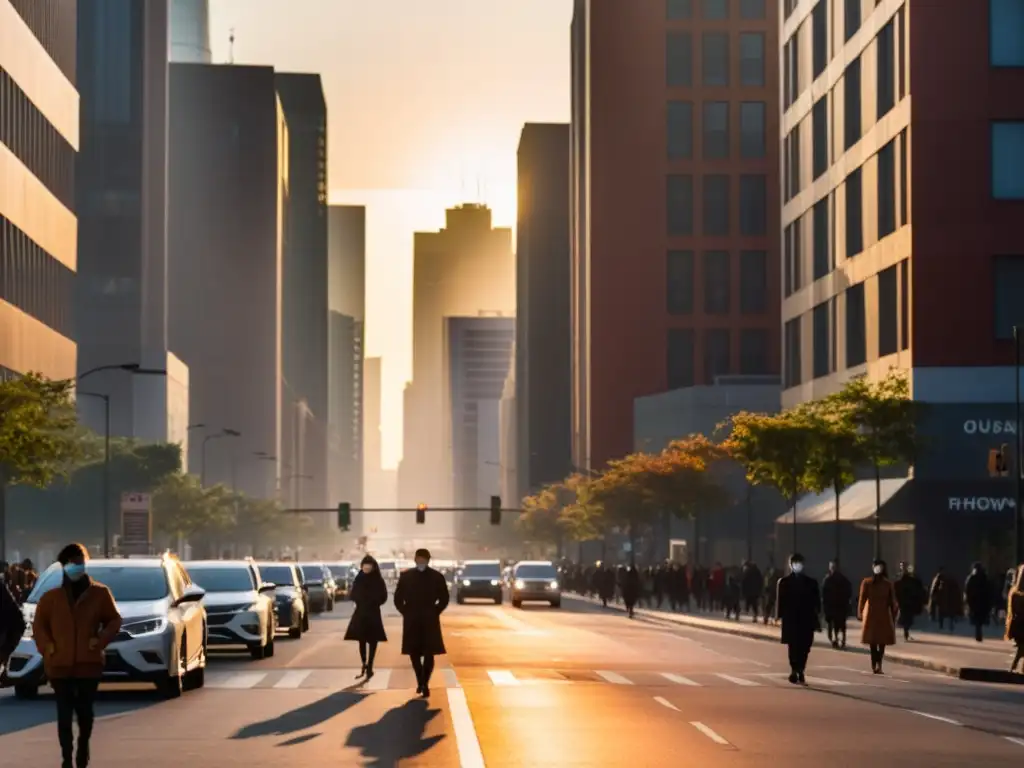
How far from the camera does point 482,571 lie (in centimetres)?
9175

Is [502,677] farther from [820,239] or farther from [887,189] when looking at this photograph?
[820,239]

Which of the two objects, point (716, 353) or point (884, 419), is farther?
point (716, 353)

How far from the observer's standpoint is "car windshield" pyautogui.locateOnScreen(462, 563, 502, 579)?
3585 inches

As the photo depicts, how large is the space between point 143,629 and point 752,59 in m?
129

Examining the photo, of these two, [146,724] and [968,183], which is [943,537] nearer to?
[968,183]

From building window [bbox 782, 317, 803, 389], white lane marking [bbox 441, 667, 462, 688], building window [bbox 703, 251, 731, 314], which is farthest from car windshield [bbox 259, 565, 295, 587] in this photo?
building window [bbox 703, 251, 731, 314]

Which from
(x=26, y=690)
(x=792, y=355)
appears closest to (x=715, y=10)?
(x=792, y=355)

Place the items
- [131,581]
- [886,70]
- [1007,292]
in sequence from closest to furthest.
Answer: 1. [131,581]
2. [1007,292]
3. [886,70]

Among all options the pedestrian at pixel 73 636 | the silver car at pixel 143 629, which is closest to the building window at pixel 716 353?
the silver car at pixel 143 629

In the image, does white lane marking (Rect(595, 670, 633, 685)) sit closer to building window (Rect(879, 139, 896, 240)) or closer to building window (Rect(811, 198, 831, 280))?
building window (Rect(879, 139, 896, 240))

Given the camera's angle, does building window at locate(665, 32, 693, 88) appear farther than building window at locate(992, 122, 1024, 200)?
Yes

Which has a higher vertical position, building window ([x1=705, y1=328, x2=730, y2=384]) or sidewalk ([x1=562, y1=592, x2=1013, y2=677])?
building window ([x1=705, y1=328, x2=730, y2=384])

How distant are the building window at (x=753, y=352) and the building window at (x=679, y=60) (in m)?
18.3

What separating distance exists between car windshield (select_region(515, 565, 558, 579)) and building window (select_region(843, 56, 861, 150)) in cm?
2039
